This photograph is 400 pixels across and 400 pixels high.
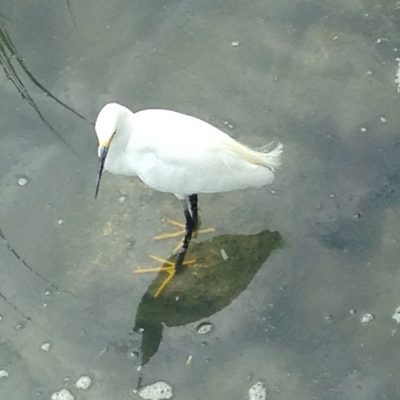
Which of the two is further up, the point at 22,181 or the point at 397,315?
the point at 397,315

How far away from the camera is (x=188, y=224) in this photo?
Answer: 2.92 meters

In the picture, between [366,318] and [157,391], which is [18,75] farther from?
[366,318]

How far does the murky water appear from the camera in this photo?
108 inches

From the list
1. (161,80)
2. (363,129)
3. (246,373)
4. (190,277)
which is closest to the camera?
(246,373)

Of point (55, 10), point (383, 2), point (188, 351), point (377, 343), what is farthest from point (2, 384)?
point (383, 2)

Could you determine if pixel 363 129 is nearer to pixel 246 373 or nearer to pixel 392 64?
pixel 392 64

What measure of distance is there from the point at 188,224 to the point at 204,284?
18cm

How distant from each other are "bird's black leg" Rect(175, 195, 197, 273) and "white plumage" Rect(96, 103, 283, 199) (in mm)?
103

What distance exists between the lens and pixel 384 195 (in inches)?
119

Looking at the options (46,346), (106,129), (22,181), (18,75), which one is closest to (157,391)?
(46,346)

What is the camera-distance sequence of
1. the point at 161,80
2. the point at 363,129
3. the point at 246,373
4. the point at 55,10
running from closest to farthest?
the point at 246,373
the point at 363,129
the point at 161,80
the point at 55,10

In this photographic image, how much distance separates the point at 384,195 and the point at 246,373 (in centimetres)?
73

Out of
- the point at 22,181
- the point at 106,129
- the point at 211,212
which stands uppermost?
the point at 106,129

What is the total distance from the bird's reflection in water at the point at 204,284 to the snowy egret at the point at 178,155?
0.73 ft
